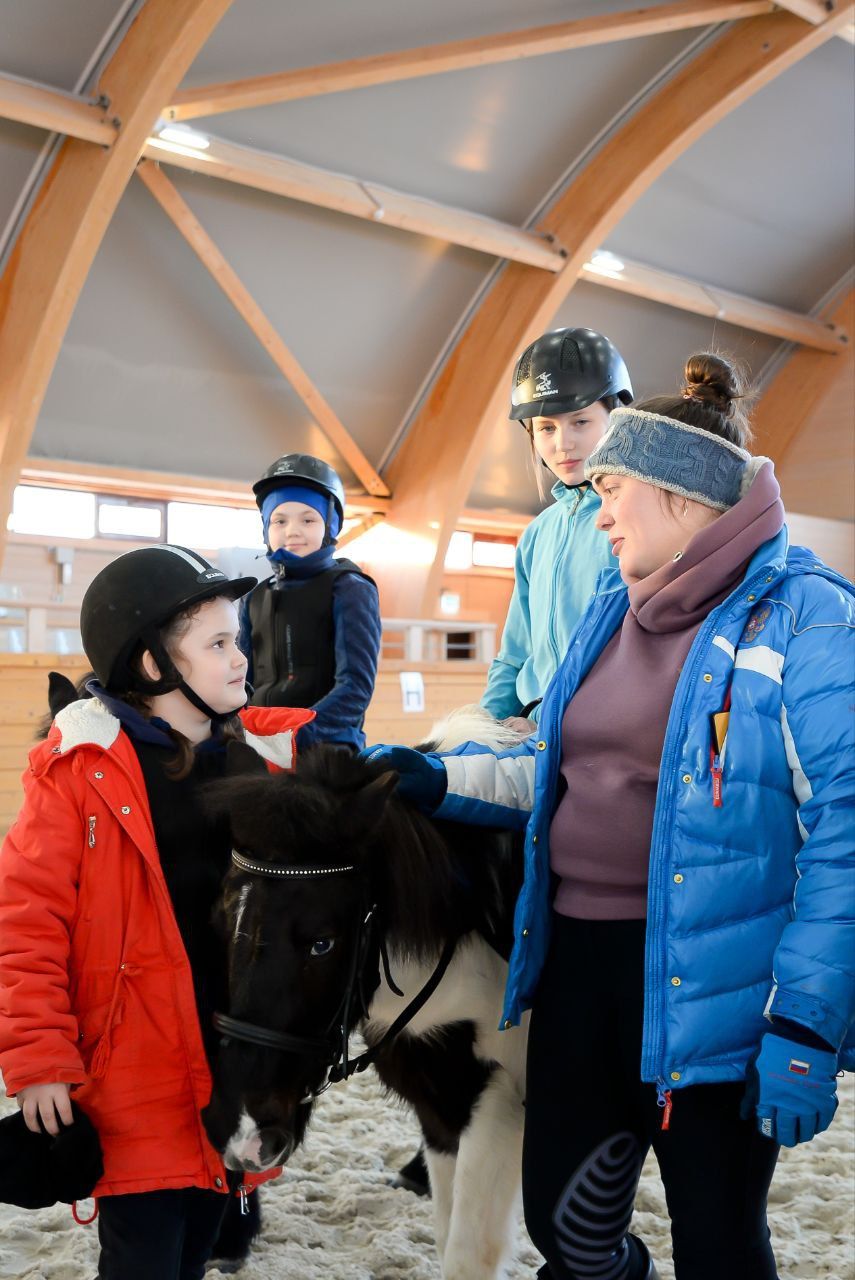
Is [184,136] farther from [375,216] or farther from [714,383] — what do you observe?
[714,383]

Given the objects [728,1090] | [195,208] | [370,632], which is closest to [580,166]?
[195,208]

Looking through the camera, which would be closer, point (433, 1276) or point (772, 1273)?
point (772, 1273)

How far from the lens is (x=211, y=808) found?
1.38 metres

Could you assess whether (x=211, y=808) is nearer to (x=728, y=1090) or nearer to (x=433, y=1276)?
(x=728, y=1090)

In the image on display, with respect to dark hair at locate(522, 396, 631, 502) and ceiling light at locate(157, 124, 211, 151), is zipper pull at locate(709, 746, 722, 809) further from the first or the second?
ceiling light at locate(157, 124, 211, 151)

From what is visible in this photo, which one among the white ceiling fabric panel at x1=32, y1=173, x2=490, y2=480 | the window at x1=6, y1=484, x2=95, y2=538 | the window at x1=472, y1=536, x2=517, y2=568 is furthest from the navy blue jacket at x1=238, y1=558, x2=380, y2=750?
the window at x1=472, y1=536, x2=517, y2=568

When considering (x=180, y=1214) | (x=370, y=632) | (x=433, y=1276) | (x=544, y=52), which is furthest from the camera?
(x=544, y=52)

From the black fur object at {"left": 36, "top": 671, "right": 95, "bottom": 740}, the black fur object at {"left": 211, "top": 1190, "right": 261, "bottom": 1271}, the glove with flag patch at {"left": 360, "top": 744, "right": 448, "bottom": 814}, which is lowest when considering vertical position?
the black fur object at {"left": 211, "top": 1190, "right": 261, "bottom": 1271}

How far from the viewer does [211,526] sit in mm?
9461

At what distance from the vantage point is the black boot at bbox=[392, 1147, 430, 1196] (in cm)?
239

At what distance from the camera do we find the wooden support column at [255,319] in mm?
6715

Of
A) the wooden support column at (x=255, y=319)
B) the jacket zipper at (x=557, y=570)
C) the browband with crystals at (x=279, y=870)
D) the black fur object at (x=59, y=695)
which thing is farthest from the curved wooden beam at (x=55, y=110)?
the browband with crystals at (x=279, y=870)

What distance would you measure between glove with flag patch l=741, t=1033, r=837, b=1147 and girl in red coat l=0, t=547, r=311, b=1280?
2.37ft

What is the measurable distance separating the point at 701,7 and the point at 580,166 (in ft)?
4.98
